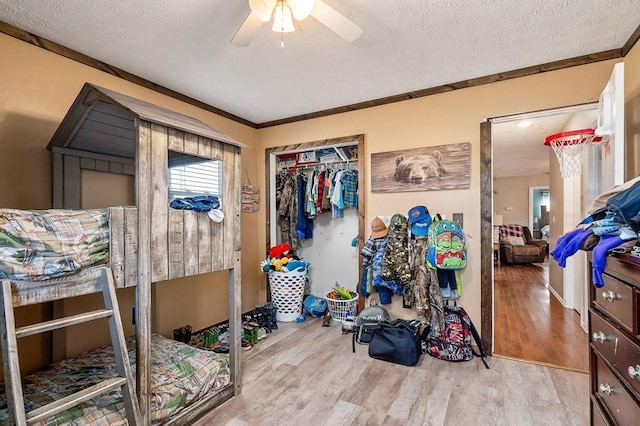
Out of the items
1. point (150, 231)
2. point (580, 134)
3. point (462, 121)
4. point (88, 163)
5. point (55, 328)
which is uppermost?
point (462, 121)

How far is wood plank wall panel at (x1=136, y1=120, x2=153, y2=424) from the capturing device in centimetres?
162

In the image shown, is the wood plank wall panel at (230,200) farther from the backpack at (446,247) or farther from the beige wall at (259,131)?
the backpack at (446,247)

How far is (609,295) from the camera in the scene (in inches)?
45.4

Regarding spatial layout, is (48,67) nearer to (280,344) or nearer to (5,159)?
(5,159)

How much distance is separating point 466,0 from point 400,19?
0.38m

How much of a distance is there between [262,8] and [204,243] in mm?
1403

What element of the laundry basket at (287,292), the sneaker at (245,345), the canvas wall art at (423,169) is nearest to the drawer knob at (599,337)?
the canvas wall art at (423,169)

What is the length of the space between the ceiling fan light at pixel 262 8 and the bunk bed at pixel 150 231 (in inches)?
29.4

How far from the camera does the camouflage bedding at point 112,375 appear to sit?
1.54 metres

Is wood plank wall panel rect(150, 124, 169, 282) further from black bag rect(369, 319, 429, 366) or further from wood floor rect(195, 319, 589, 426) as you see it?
black bag rect(369, 319, 429, 366)

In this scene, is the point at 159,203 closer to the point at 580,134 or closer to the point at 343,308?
the point at 343,308

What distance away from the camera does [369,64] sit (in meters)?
2.48

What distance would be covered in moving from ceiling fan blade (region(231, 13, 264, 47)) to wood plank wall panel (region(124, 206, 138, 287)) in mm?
1139

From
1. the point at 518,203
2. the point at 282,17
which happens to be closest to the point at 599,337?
the point at 282,17
